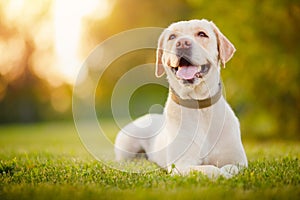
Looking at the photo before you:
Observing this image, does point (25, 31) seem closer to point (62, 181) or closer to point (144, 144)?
point (144, 144)

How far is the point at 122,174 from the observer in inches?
190

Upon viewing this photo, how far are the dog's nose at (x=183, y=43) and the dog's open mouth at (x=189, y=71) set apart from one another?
135 millimetres

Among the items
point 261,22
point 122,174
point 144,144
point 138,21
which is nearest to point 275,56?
point 261,22

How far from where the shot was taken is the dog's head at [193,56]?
16.3ft

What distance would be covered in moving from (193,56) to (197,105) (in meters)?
0.59

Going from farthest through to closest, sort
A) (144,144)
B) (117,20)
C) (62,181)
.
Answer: (117,20), (144,144), (62,181)

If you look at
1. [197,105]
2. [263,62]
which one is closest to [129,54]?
[263,62]

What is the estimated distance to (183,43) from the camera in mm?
4980

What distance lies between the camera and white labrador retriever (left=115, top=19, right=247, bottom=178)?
16.3 feet

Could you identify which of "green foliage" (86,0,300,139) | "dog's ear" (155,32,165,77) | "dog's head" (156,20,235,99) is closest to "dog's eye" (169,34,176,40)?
"dog's head" (156,20,235,99)

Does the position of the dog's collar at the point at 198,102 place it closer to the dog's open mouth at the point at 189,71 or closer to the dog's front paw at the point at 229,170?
the dog's open mouth at the point at 189,71

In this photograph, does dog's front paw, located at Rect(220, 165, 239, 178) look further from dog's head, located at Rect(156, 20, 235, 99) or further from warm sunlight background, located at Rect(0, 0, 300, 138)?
warm sunlight background, located at Rect(0, 0, 300, 138)

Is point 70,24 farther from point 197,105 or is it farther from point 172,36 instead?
point 197,105

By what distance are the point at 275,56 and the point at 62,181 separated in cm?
885
